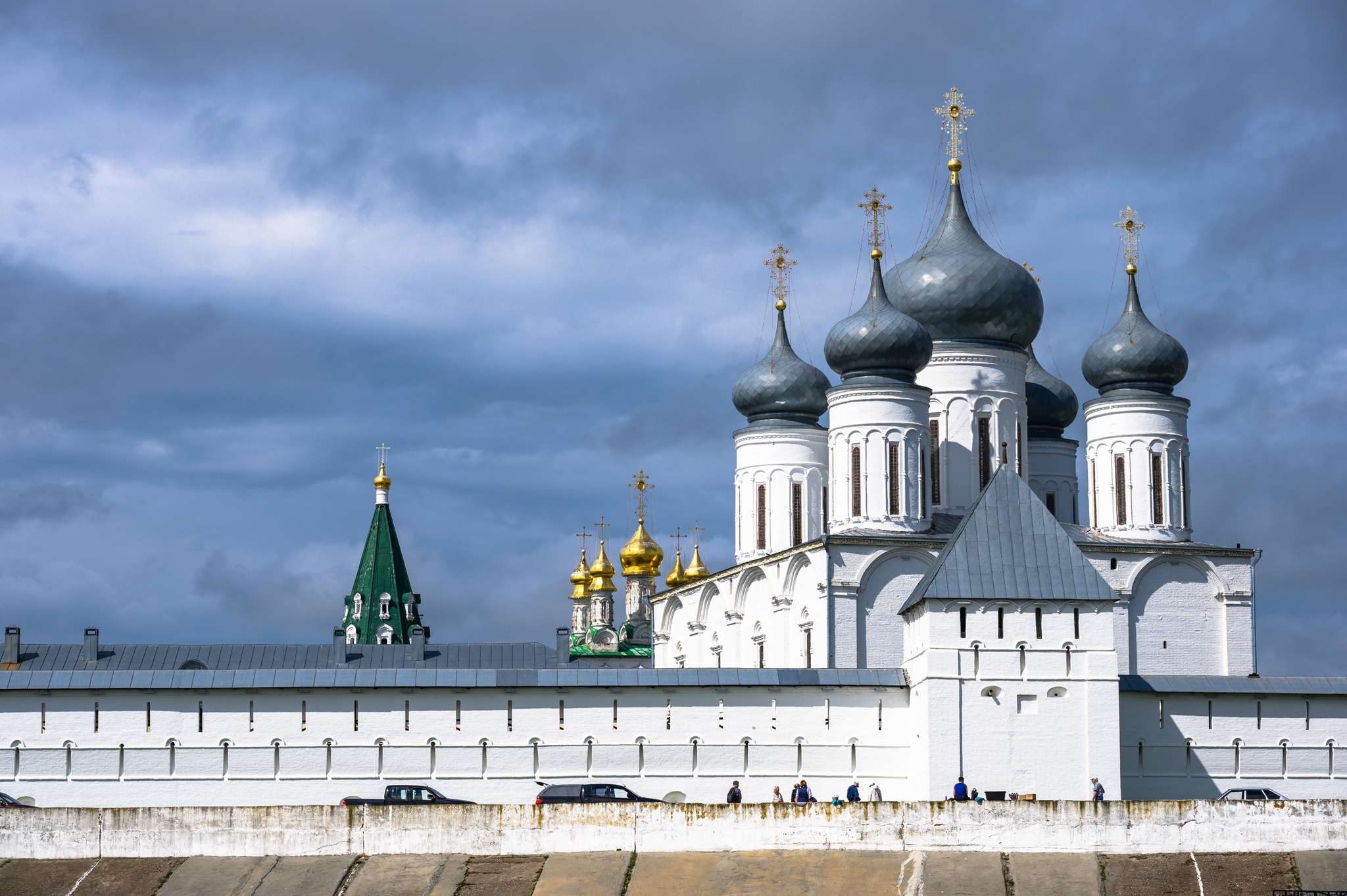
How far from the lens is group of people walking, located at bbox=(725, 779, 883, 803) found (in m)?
23.8

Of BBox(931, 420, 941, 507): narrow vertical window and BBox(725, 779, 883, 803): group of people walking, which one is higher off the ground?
BBox(931, 420, 941, 507): narrow vertical window

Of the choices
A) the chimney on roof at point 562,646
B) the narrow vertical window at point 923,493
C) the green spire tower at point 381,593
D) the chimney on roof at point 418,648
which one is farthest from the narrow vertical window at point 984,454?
the green spire tower at point 381,593

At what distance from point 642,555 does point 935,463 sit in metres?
22.1

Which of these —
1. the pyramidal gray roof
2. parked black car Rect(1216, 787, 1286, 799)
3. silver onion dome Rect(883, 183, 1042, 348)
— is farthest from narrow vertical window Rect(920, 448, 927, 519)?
parked black car Rect(1216, 787, 1286, 799)

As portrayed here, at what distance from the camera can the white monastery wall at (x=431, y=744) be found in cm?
2456

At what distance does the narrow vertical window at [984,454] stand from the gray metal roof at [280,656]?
1293 centimetres

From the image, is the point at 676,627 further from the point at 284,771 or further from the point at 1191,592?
the point at 284,771

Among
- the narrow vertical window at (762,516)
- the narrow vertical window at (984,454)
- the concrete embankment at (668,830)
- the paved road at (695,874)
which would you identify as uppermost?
the narrow vertical window at (984,454)

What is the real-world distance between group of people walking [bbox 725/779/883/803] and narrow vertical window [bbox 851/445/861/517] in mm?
7643

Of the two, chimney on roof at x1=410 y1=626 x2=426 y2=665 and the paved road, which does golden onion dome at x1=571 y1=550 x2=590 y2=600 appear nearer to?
chimney on roof at x1=410 y1=626 x2=426 y2=665

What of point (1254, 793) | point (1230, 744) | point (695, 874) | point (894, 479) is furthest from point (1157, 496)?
point (695, 874)

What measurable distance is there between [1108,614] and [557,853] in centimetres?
811

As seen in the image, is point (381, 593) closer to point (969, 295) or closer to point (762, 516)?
point (762, 516)

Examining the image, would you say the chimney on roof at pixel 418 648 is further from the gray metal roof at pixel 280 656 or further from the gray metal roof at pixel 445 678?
the gray metal roof at pixel 445 678
